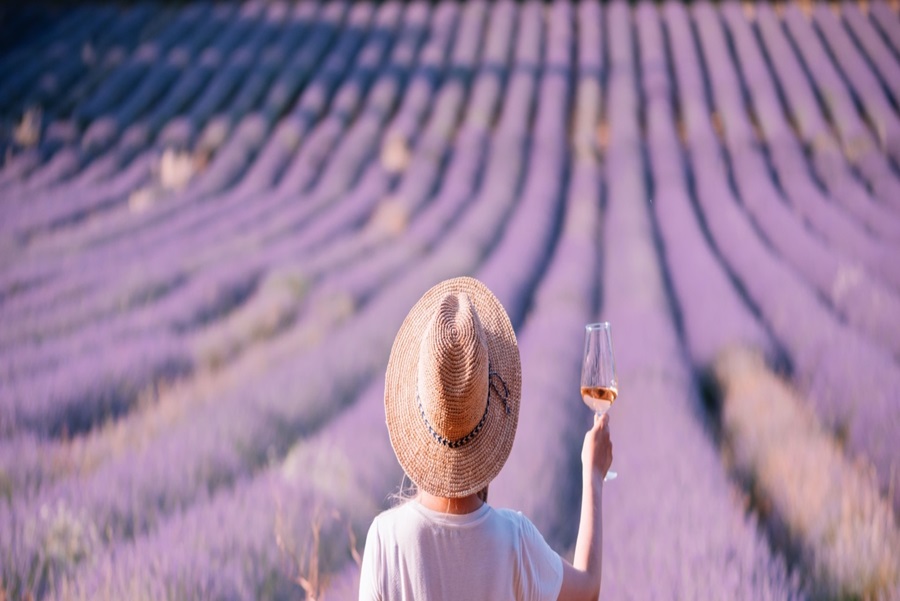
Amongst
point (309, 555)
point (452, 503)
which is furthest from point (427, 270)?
point (452, 503)

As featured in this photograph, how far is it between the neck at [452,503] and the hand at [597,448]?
8.6 inches

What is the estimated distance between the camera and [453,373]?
110 centimetres

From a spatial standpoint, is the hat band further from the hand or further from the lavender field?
the lavender field

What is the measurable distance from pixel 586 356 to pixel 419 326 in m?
0.38

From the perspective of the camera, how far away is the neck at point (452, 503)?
3.98ft

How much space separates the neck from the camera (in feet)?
3.98

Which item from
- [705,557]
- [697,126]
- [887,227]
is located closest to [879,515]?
[705,557]

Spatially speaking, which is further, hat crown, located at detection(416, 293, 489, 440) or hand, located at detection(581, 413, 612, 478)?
hand, located at detection(581, 413, 612, 478)

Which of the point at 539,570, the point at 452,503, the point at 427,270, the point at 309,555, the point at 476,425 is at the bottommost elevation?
the point at 309,555

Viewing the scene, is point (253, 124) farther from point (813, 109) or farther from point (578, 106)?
point (813, 109)

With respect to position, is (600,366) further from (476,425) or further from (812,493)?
(812,493)

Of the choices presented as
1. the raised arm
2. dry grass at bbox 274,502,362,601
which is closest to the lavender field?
dry grass at bbox 274,502,362,601

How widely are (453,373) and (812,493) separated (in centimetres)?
142

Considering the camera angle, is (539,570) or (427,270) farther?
(427,270)
